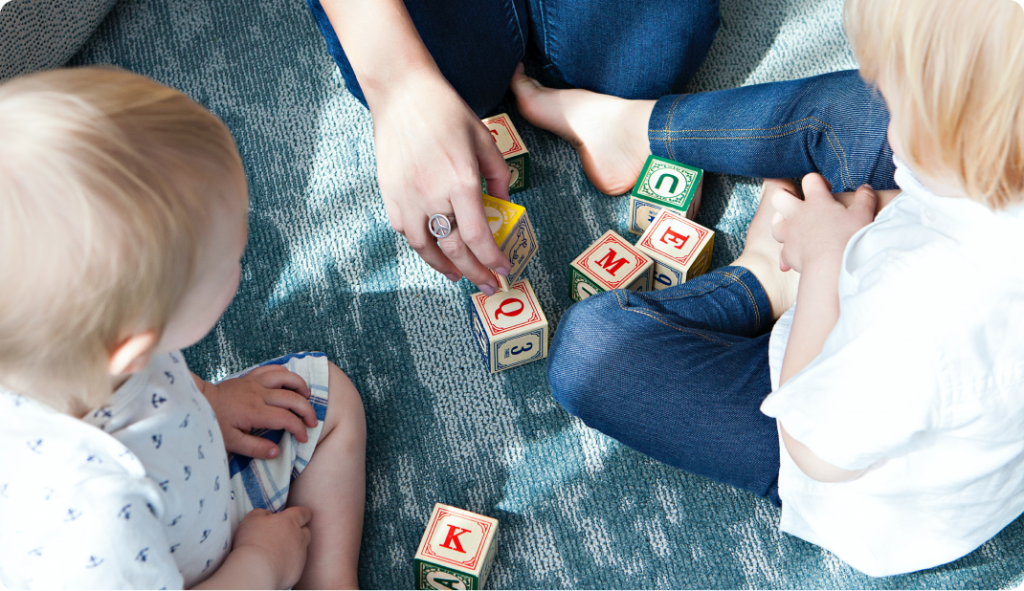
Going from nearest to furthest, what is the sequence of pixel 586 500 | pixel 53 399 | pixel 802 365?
pixel 53 399
pixel 802 365
pixel 586 500

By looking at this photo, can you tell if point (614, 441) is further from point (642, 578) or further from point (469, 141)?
point (469, 141)

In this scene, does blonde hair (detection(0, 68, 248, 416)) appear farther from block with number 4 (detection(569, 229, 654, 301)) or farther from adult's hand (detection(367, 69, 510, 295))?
block with number 4 (detection(569, 229, 654, 301))

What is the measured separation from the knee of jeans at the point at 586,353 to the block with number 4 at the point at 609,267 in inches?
3.9

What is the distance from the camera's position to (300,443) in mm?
916

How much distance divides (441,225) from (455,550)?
378mm

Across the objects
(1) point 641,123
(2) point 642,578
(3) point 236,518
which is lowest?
(2) point 642,578

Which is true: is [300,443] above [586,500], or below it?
above

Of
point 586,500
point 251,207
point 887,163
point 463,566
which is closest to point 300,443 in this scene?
point 463,566

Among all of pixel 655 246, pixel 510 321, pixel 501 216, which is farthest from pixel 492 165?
pixel 655 246

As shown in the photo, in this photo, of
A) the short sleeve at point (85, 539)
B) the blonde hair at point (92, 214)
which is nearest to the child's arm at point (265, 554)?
the short sleeve at point (85, 539)

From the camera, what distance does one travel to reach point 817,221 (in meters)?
0.93

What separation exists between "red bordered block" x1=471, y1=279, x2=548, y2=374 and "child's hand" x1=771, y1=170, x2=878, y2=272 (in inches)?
12.8

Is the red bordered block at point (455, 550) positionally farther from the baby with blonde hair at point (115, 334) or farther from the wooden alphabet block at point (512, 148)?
the wooden alphabet block at point (512, 148)

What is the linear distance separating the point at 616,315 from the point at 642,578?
334 millimetres
